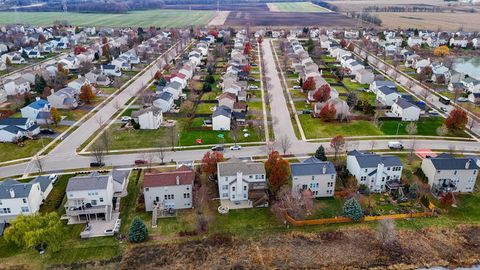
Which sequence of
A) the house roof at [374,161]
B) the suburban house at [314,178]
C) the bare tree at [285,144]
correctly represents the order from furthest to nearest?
the bare tree at [285,144], the house roof at [374,161], the suburban house at [314,178]

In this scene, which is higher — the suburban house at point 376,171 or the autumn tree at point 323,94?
the autumn tree at point 323,94

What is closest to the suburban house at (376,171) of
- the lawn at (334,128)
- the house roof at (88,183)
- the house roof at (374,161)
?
the house roof at (374,161)

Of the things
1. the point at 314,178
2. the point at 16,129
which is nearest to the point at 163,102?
the point at 16,129

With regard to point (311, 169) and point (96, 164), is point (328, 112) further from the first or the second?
point (96, 164)

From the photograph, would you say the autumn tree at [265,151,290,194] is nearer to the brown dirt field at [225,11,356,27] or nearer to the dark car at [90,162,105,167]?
the dark car at [90,162,105,167]

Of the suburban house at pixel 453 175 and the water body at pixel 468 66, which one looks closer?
the suburban house at pixel 453 175

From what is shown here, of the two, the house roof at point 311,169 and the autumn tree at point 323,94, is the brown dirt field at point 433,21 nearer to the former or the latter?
the autumn tree at point 323,94

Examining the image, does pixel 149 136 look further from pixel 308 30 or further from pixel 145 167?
pixel 308 30
